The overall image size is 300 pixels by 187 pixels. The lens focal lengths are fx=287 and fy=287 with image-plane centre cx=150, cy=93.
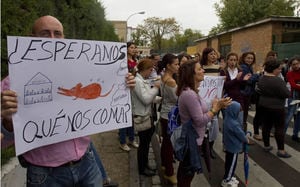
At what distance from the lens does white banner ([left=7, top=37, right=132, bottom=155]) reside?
5.26ft

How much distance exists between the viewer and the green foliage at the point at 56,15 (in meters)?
5.03

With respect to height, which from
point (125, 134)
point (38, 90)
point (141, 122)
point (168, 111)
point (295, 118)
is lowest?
point (125, 134)

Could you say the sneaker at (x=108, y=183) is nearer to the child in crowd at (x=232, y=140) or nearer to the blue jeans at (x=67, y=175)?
the child in crowd at (x=232, y=140)

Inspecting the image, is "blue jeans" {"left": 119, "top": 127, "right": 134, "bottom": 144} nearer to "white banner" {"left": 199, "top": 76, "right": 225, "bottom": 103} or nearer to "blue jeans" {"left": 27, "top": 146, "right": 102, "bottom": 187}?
"white banner" {"left": 199, "top": 76, "right": 225, "bottom": 103}

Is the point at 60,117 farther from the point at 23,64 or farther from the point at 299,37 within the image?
the point at 299,37

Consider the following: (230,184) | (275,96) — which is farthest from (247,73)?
(230,184)

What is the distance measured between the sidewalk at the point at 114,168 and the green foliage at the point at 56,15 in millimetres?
2084

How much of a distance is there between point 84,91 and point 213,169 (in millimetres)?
3279

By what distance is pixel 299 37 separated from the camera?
15.1m

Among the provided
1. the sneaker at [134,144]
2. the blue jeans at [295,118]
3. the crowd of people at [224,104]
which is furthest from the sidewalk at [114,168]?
the blue jeans at [295,118]

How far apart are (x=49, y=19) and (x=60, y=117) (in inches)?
24.1

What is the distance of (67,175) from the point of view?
5.87ft

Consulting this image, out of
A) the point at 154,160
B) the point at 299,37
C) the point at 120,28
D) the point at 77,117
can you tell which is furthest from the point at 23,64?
the point at 120,28

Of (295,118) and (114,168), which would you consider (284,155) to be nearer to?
(295,118)
